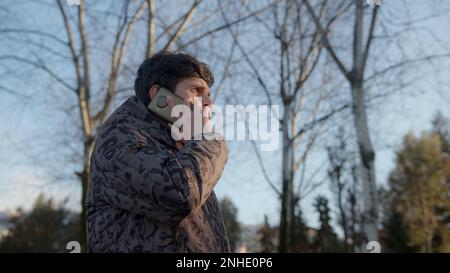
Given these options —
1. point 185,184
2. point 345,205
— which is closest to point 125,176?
point 185,184

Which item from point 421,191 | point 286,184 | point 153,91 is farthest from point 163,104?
point 421,191

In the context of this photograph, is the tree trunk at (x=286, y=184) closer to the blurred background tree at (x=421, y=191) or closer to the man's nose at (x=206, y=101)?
the man's nose at (x=206, y=101)

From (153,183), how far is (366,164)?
14.1ft

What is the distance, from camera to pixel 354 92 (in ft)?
16.3

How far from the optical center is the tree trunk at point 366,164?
451cm

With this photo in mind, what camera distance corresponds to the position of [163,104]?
1.07m

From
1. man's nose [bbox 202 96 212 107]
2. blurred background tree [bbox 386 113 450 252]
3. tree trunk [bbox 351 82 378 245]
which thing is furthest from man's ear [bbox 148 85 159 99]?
blurred background tree [bbox 386 113 450 252]

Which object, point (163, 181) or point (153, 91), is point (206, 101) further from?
point (163, 181)

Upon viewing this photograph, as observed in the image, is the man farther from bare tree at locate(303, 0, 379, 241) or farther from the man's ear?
bare tree at locate(303, 0, 379, 241)

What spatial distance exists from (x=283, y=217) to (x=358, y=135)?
6.78ft

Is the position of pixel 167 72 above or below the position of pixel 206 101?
above

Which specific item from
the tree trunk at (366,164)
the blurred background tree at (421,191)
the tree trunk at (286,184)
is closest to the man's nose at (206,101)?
the tree trunk at (366,164)
